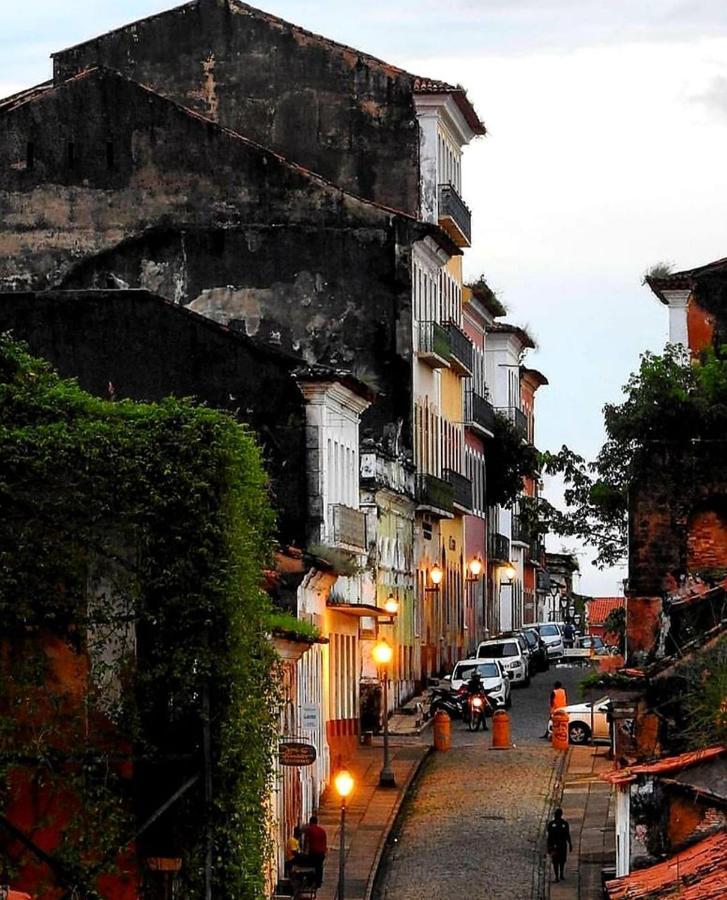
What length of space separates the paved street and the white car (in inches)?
182

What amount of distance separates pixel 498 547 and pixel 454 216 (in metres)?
25.3

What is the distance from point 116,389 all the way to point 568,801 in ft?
34.1

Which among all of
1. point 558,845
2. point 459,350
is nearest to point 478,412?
point 459,350

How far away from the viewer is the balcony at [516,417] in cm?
10256

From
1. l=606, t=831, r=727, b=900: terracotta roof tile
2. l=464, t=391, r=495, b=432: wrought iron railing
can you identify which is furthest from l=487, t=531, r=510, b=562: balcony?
l=606, t=831, r=727, b=900: terracotta roof tile

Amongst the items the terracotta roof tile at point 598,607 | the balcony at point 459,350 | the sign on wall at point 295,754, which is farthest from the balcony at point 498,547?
the sign on wall at point 295,754

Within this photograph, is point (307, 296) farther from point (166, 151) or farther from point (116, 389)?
point (116, 389)

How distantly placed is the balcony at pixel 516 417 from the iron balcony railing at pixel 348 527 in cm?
3932

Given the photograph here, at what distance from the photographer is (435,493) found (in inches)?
3100

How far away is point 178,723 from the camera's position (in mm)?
33500

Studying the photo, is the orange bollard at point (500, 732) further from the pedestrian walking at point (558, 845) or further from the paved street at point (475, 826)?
the pedestrian walking at point (558, 845)

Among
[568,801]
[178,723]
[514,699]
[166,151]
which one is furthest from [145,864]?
[514,699]

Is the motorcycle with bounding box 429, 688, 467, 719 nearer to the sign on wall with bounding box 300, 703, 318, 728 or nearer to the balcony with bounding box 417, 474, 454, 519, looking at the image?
the balcony with bounding box 417, 474, 454, 519

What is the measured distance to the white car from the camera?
68.5m
